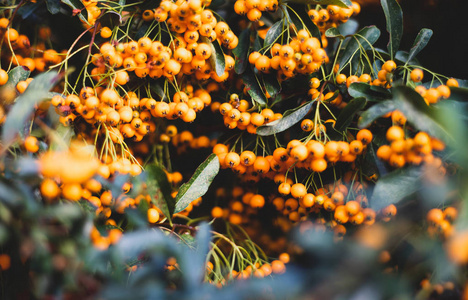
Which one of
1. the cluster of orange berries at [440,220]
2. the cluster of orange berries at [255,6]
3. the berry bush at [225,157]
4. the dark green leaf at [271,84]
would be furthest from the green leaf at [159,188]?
the cluster of orange berries at [440,220]

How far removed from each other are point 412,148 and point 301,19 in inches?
21.0

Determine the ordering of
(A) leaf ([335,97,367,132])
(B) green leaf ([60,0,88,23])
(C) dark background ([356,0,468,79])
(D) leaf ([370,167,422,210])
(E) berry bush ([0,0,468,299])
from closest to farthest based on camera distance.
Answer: (E) berry bush ([0,0,468,299]) → (D) leaf ([370,167,422,210]) → (A) leaf ([335,97,367,132]) → (B) green leaf ([60,0,88,23]) → (C) dark background ([356,0,468,79])

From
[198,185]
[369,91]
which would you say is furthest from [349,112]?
[198,185]

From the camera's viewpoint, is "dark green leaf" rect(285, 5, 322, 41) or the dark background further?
the dark background

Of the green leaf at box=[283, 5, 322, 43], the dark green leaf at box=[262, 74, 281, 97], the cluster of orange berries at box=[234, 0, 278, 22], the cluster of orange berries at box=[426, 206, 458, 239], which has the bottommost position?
the cluster of orange berries at box=[426, 206, 458, 239]

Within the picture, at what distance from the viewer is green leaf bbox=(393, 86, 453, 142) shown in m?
0.69

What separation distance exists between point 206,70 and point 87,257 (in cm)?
61

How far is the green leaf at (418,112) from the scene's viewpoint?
2.27ft

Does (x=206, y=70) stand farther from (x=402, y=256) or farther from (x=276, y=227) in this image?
(x=402, y=256)

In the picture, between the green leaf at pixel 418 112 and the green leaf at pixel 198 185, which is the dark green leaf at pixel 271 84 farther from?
the green leaf at pixel 418 112

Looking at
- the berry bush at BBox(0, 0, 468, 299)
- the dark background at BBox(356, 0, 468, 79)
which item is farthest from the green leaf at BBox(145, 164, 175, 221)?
the dark background at BBox(356, 0, 468, 79)

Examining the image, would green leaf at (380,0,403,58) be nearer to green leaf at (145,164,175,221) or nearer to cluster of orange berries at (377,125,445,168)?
cluster of orange berries at (377,125,445,168)

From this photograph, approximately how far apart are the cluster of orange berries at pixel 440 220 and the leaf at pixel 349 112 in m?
0.29

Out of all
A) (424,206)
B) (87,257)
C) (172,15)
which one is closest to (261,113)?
(172,15)
